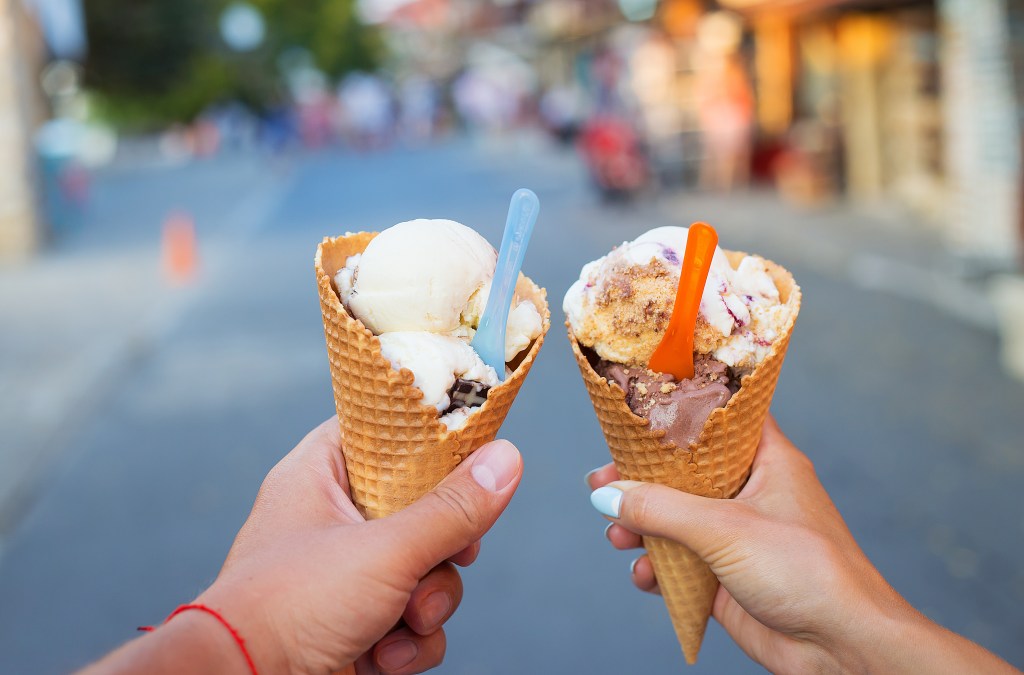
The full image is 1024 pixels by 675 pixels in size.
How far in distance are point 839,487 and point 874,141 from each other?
10641mm

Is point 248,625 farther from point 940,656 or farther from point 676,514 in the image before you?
point 940,656

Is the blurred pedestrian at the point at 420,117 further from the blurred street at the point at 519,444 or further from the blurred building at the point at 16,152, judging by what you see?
the blurred street at the point at 519,444

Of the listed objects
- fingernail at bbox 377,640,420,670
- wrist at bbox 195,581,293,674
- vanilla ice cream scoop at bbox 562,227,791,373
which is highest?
vanilla ice cream scoop at bbox 562,227,791,373

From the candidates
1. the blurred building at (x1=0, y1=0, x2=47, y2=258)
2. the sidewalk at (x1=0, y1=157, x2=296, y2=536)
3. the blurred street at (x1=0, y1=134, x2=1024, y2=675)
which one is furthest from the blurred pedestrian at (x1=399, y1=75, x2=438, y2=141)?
the blurred street at (x1=0, y1=134, x2=1024, y2=675)

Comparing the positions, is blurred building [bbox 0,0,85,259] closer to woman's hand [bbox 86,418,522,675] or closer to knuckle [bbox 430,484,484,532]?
woman's hand [bbox 86,418,522,675]

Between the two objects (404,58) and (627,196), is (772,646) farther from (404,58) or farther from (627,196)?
(404,58)

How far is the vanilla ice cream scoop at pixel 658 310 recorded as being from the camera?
2.31 metres

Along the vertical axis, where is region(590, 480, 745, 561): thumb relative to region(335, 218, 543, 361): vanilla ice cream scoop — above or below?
below

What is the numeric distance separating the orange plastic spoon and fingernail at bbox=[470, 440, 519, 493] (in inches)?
15.9

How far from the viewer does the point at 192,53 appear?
3353 cm

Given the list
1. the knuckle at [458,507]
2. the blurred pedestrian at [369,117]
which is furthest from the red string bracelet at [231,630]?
the blurred pedestrian at [369,117]

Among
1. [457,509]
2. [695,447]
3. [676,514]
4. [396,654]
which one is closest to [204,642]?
[457,509]

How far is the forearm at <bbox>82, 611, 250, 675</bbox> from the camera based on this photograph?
1.72 m

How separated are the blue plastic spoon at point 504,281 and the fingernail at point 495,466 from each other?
17 centimetres
